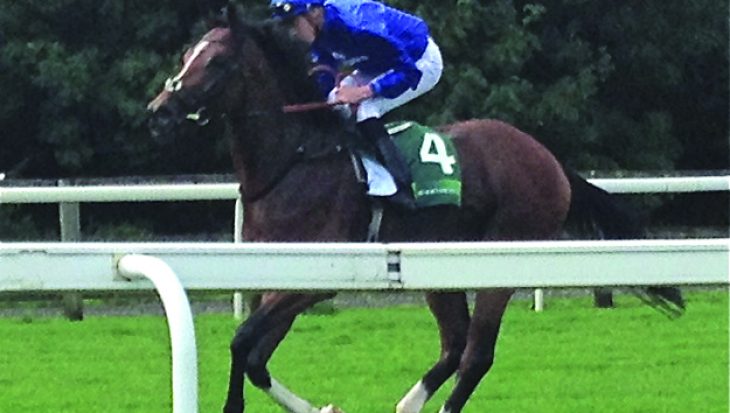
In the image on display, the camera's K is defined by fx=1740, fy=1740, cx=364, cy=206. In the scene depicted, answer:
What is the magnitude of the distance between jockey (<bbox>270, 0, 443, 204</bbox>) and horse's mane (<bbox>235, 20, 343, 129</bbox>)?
5 cm

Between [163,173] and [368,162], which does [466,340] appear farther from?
[163,173]

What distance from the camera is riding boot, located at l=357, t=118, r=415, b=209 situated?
586cm

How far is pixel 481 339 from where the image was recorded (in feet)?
20.5

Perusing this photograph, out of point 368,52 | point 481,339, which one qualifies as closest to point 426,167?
point 368,52

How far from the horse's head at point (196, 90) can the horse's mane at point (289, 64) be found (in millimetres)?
145

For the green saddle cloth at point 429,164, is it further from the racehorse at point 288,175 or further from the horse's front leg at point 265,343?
the horse's front leg at point 265,343

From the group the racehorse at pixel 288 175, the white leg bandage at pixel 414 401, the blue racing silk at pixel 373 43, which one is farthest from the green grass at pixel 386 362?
the blue racing silk at pixel 373 43

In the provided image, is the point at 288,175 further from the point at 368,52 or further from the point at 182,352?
the point at 182,352

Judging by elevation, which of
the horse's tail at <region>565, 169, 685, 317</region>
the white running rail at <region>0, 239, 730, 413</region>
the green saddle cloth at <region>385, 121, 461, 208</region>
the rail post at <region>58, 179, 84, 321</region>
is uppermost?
the white running rail at <region>0, 239, 730, 413</region>

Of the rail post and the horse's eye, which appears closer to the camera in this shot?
the horse's eye

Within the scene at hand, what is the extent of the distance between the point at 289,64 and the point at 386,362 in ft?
6.72

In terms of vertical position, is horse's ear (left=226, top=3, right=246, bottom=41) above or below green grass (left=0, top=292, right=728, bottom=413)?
above

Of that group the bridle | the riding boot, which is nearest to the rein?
the bridle

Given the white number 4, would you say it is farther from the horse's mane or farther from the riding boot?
the horse's mane
